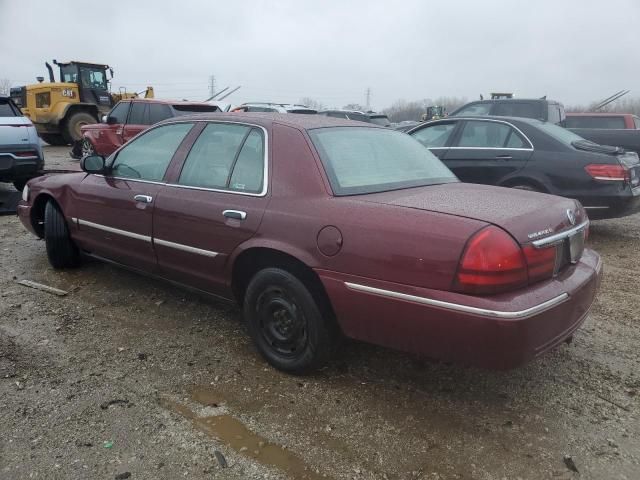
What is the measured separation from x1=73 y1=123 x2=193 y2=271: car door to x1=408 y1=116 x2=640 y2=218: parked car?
4.03 meters

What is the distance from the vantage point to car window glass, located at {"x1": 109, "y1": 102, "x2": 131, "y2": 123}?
11398mm

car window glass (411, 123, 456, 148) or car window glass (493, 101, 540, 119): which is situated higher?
car window glass (493, 101, 540, 119)

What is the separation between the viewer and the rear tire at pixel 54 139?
58.1 ft

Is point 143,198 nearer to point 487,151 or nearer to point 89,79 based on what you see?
point 487,151

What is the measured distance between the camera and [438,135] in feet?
23.7

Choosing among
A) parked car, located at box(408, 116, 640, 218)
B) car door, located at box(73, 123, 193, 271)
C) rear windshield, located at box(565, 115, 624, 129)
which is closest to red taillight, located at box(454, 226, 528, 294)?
car door, located at box(73, 123, 193, 271)

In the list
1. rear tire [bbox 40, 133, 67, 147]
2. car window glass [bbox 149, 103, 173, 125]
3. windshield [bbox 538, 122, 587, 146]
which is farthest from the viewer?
rear tire [bbox 40, 133, 67, 147]

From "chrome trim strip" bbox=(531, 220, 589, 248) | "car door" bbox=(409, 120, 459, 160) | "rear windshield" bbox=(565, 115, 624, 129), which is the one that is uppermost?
"rear windshield" bbox=(565, 115, 624, 129)

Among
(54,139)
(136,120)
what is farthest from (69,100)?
(136,120)

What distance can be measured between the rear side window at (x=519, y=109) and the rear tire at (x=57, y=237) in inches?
298

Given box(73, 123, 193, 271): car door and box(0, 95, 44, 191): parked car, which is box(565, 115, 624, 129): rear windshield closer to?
box(73, 123, 193, 271): car door

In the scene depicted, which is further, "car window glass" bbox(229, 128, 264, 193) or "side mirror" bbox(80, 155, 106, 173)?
"side mirror" bbox(80, 155, 106, 173)

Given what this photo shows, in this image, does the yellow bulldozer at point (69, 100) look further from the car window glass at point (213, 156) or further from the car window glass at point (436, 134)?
the car window glass at point (213, 156)

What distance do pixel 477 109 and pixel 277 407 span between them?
8.70m
